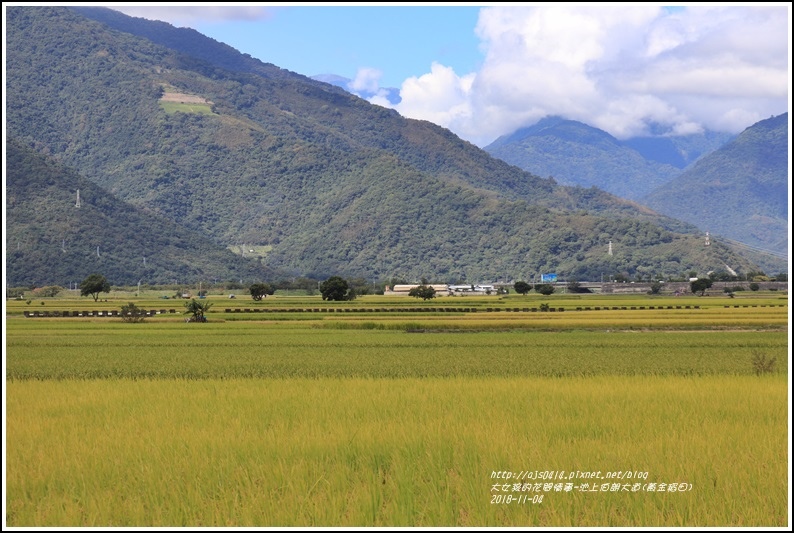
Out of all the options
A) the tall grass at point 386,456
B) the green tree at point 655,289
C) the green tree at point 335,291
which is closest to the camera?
the tall grass at point 386,456

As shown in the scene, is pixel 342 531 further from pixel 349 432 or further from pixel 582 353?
pixel 582 353

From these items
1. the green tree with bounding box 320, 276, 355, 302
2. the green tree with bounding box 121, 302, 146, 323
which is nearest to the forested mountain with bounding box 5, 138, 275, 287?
the green tree with bounding box 320, 276, 355, 302

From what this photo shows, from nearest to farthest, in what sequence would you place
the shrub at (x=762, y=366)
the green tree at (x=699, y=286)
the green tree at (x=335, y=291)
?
1. the shrub at (x=762, y=366)
2. the green tree at (x=335, y=291)
3. the green tree at (x=699, y=286)

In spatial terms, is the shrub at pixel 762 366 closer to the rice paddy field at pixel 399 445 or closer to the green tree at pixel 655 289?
the rice paddy field at pixel 399 445

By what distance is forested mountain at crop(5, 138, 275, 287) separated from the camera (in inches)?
4953

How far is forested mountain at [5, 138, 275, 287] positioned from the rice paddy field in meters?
98.3

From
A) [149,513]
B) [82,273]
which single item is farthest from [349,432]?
[82,273]

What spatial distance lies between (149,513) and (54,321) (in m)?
52.3

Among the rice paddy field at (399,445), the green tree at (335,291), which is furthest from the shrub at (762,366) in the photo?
the green tree at (335,291)

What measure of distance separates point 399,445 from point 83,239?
139206 mm

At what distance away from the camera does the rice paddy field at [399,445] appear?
9859 mm

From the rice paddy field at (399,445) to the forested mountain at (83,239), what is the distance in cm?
9835

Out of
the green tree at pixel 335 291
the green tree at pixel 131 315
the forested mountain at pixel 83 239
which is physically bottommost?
the green tree at pixel 131 315

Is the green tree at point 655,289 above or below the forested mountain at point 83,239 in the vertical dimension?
below
